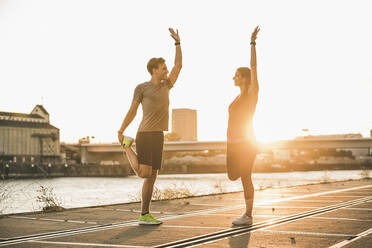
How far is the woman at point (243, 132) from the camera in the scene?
5969 millimetres

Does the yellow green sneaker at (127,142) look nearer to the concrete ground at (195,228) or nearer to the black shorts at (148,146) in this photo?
the black shorts at (148,146)

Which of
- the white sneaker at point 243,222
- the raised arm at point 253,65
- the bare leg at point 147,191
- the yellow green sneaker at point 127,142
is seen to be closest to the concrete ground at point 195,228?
the white sneaker at point 243,222

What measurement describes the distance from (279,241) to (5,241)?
2.70 m

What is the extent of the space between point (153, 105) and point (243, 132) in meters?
1.21

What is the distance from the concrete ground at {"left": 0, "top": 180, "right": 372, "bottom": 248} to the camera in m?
4.42

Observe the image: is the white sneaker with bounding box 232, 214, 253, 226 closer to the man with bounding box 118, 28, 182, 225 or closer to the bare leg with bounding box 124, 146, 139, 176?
the man with bounding box 118, 28, 182, 225

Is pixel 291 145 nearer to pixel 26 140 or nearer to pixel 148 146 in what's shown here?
pixel 26 140

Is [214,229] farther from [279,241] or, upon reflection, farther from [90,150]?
[90,150]

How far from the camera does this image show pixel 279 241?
4.39 m

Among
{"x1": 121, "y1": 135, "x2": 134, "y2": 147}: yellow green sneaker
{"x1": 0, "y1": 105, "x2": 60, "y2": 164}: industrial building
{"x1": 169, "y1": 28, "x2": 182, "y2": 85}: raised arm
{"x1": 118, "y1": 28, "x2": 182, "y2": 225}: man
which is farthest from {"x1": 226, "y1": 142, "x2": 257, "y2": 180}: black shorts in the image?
{"x1": 0, "y1": 105, "x2": 60, "y2": 164}: industrial building

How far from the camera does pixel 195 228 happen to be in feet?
17.7

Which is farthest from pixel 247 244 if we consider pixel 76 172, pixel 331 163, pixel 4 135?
pixel 331 163

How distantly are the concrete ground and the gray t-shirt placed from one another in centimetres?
124

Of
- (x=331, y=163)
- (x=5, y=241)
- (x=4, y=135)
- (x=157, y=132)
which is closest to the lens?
(x=5, y=241)
